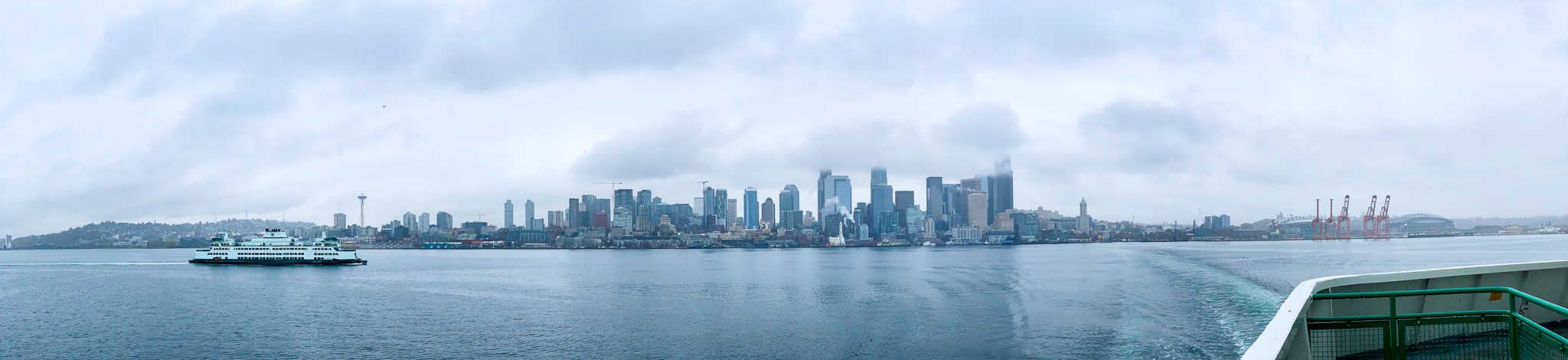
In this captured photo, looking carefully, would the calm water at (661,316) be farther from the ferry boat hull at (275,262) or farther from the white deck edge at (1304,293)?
the ferry boat hull at (275,262)

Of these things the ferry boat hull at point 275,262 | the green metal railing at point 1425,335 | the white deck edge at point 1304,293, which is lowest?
the ferry boat hull at point 275,262

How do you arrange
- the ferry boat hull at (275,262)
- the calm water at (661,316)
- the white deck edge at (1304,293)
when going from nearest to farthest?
the white deck edge at (1304,293) → the calm water at (661,316) → the ferry boat hull at (275,262)

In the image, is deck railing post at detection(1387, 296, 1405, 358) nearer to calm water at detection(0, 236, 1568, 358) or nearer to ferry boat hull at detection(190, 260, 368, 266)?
calm water at detection(0, 236, 1568, 358)

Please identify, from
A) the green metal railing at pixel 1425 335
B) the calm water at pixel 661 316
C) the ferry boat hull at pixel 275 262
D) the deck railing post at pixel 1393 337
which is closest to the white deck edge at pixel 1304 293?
the green metal railing at pixel 1425 335

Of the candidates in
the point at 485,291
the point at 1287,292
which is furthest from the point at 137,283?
the point at 1287,292

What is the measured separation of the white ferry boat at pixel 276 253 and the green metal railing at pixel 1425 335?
95.8 m

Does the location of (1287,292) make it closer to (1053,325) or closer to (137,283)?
(1053,325)

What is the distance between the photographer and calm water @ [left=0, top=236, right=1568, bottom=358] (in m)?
24.7

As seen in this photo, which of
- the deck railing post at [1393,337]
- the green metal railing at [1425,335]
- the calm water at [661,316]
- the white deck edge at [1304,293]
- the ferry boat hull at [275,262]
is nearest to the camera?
the white deck edge at [1304,293]

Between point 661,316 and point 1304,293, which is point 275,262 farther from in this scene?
point 1304,293

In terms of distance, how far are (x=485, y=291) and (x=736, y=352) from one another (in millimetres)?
29319

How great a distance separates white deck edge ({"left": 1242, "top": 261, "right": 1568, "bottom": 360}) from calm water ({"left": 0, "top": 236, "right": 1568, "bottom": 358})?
11919mm

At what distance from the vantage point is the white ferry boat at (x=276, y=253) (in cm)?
8556

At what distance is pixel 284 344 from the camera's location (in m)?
26.8
